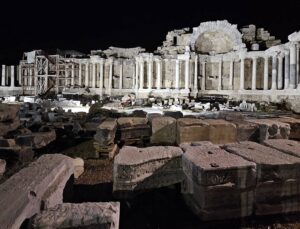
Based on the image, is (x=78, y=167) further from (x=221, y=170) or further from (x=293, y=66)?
(x=293, y=66)

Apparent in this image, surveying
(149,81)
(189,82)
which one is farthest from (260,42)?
(149,81)

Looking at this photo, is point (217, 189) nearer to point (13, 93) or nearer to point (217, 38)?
point (217, 38)

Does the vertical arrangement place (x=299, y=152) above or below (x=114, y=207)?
above

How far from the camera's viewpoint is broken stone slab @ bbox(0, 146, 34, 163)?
221 inches

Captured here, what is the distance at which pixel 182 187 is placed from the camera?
4.05 meters

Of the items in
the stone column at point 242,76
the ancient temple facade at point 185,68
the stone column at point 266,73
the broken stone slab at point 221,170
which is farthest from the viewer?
the stone column at point 242,76

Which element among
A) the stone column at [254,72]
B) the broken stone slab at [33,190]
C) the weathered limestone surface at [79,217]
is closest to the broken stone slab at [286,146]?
the weathered limestone surface at [79,217]

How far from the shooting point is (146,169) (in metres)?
3.96

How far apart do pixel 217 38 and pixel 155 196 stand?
2576 cm

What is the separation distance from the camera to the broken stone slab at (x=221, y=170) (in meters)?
3.18

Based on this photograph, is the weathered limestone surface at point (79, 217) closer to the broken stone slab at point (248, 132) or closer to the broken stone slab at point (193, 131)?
the broken stone slab at point (193, 131)

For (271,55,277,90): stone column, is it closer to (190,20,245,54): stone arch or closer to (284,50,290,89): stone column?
(284,50,290,89): stone column

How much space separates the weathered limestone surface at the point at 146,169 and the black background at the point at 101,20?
35.5 m

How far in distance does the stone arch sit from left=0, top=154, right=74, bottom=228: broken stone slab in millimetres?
23250
